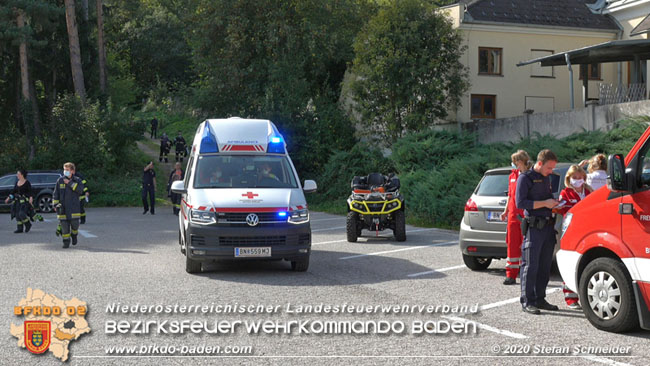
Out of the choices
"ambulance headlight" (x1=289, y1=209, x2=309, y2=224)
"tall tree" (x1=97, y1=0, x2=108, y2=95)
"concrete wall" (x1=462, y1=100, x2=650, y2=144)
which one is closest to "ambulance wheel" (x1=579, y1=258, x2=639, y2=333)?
"ambulance headlight" (x1=289, y1=209, x2=309, y2=224)

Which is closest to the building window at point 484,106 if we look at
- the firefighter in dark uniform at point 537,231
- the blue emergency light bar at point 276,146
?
the blue emergency light bar at point 276,146


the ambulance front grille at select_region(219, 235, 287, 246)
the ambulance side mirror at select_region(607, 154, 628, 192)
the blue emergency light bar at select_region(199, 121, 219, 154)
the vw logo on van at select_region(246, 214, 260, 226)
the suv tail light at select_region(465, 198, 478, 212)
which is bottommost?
the ambulance front grille at select_region(219, 235, 287, 246)

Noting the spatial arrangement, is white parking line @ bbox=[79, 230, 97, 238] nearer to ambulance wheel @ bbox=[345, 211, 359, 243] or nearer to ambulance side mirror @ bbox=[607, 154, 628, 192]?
ambulance wheel @ bbox=[345, 211, 359, 243]

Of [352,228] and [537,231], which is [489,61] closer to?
[352,228]

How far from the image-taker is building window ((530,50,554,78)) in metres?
37.6

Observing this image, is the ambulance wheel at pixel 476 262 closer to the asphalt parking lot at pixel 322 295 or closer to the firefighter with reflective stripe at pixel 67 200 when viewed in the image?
the asphalt parking lot at pixel 322 295

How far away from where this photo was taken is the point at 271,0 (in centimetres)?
3856

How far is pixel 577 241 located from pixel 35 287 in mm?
7234

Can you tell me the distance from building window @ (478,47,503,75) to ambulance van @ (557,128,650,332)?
29.5 metres

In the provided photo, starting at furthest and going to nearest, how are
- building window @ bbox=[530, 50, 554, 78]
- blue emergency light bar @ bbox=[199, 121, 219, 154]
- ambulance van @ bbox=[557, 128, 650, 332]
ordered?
building window @ bbox=[530, 50, 554, 78], blue emergency light bar @ bbox=[199, 121, 219, 154], ambulance van @ bbox=[557, 128, 650, 332]

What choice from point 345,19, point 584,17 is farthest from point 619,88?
point 345,19

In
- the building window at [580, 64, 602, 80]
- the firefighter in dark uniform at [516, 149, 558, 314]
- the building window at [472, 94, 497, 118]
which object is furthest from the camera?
the building window at [580, 64, 602, 80]

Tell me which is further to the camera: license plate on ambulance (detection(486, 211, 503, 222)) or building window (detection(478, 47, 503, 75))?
building window (detection(478, 47, 503, 75))

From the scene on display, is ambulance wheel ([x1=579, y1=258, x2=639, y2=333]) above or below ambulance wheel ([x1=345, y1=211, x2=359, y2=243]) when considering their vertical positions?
above
